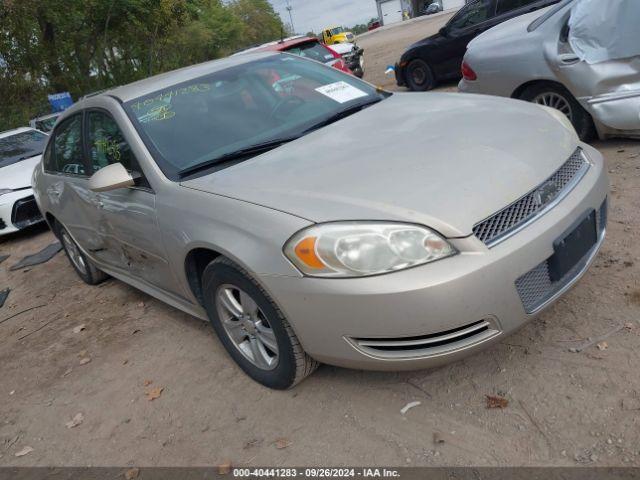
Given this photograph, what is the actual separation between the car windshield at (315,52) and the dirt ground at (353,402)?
7.05 meters

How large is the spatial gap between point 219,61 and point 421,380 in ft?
8.38

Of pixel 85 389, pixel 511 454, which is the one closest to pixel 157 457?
pixel 85 389

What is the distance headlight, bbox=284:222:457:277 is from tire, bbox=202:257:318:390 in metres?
0.38

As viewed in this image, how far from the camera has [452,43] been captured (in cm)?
958

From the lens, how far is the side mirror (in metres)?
3.01

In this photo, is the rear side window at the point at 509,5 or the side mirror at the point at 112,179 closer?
the side mirror at the point at 112,179

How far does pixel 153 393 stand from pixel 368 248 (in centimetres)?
170

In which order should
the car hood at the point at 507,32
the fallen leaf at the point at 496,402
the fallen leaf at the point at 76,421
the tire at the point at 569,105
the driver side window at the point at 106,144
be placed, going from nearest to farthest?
the fallen leaf at the point at 496,402
the fallen leaf at the point at 76,421
the driver side window at the point at 106,144
the tire at the point at 569,105
the car hood at the point at 507,32

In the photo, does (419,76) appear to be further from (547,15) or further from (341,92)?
(341,92)

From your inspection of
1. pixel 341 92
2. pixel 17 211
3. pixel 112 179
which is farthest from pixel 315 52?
pixel 112 179

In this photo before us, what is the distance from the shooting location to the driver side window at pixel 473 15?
362 inches

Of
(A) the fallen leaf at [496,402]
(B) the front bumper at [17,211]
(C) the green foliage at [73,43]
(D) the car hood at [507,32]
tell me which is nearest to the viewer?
(A) the fallen leaf at [496,402]

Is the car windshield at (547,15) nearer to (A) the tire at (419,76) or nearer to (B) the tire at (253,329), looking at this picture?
(B) the tire at (253,329)

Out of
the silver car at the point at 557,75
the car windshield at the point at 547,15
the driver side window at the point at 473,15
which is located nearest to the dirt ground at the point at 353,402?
the silver car at the point at 557,75
